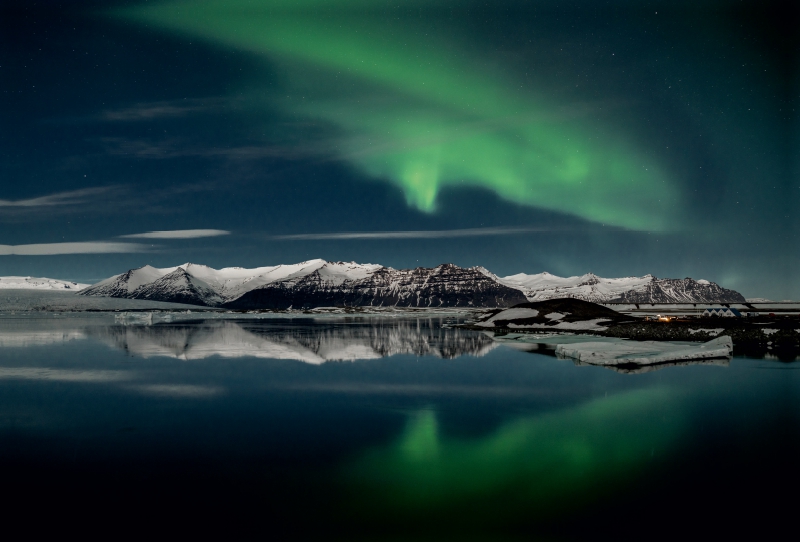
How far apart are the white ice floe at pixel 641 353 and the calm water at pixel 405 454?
6.81 meters

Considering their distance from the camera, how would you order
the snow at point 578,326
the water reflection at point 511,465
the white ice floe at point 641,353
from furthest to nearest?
the snow at point 578,326
the white ice floe at point 641,353
the water reflection at point 511,465

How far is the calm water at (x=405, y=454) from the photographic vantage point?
1177 cm

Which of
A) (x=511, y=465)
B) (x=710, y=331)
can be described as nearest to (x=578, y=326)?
(x=710, y=331)

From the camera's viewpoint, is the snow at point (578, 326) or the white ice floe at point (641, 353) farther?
the snow at point (578, 326)

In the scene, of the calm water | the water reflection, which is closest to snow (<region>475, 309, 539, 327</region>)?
the calm water

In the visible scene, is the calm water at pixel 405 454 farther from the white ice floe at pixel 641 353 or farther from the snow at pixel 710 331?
the snow at pixel 710 331

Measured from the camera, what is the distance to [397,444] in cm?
1769

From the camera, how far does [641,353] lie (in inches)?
1678

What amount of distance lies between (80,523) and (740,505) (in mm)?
15369

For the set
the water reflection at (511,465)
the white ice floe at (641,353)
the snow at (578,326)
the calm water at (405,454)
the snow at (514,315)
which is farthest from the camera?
the snow at (514,315)

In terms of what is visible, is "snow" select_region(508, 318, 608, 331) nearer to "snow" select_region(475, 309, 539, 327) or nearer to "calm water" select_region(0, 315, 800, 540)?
"snow" select_region(475, 309, 539, 327)

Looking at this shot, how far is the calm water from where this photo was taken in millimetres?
11766

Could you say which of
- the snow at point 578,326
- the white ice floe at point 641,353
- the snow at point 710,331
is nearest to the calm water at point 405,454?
the white ice floe at point 641,353

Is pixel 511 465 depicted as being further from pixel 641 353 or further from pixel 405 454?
pixel 641 353
